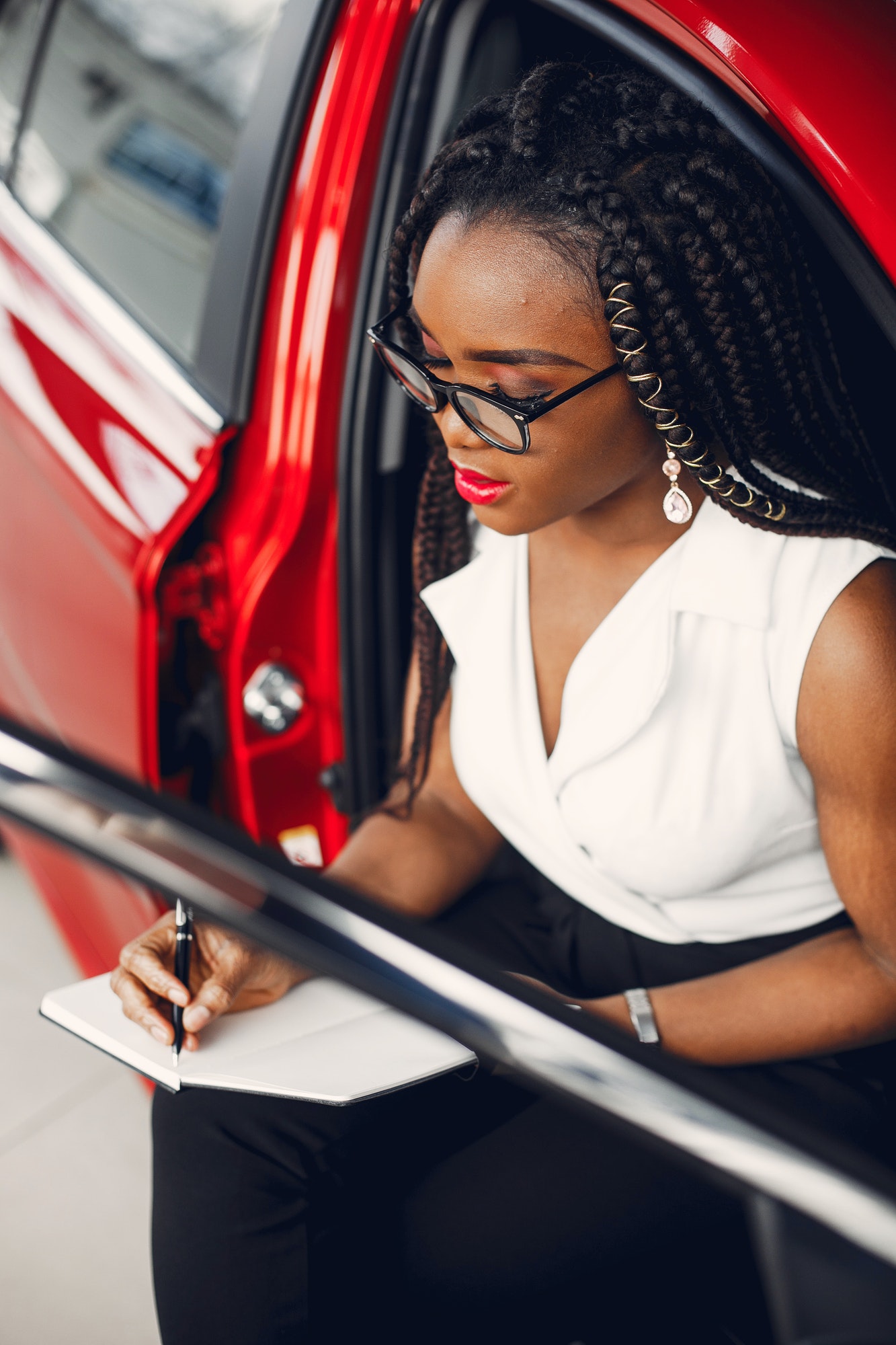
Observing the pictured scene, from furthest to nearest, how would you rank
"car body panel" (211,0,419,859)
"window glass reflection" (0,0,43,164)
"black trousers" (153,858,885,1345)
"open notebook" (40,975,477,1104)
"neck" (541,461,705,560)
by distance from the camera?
1. "window glass reflection" (0,0,43,164)
2. "car body panel" (211,0,419,859)
3. "neck" (541,461,705,560)
4. "black trousers" (153,858,885,1345)
5. "open notebook" (40,975,477,1104)

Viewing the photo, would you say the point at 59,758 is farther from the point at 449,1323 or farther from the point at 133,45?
the point at 133,45

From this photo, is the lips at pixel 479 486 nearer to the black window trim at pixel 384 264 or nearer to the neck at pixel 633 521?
the neck at pixel 633 521

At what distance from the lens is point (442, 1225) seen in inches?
44.4

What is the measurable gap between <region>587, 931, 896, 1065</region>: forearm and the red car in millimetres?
633

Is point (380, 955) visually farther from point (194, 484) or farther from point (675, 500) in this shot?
point (194, 484)

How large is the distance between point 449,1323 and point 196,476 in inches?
43.4

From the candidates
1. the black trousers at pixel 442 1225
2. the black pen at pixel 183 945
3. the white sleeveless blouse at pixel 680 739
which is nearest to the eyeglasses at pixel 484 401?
the white sleeveless blouse at pixel 680 739

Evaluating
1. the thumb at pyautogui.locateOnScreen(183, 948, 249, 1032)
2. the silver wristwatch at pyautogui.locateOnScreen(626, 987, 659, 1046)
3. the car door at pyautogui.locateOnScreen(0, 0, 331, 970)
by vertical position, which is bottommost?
the silver wristwatch at pyautogui.locateOnScreen(626, 987, 659, 1046)

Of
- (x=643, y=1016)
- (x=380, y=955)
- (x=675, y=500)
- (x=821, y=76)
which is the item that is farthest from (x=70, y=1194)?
(x=821, y=76)

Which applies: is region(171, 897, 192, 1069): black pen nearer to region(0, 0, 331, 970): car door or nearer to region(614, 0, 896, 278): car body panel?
region(0, 0, 331, 970): car door

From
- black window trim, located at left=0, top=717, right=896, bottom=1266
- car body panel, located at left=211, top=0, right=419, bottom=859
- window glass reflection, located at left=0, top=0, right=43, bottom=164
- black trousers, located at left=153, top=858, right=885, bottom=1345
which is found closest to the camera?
black window trim, located at left=0, top=717, right=896, bottom=1266

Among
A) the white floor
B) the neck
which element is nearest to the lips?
the neck

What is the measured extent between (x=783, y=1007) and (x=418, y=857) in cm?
50

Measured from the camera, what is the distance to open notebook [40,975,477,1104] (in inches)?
38.3
